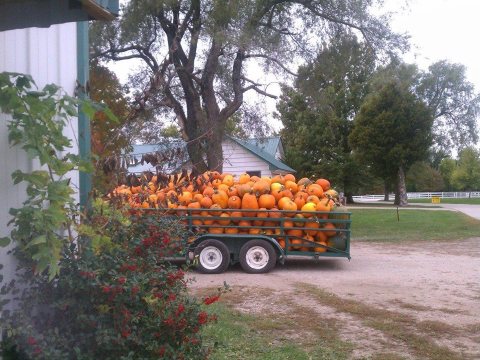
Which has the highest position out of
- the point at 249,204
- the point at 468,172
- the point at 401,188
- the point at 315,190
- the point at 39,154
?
the point at 468,172

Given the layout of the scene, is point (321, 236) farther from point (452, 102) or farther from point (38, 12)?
point (452, 102)

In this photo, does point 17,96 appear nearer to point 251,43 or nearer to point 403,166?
point 251,43

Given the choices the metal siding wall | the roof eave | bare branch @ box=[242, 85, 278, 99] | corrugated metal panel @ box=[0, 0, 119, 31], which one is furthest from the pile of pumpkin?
corrugated metal panel @ box=[0, 0, 119, 31]

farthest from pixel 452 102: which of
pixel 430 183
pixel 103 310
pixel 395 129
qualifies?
pixel 103 310

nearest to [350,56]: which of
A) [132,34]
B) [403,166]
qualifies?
[132,34]

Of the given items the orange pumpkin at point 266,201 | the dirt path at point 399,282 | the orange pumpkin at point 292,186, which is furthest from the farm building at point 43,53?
the orange pumpkin at point 292,186

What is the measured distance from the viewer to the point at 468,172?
3548 inches

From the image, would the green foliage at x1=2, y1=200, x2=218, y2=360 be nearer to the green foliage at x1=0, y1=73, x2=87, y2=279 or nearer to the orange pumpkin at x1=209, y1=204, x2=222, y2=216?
the green foliage at x1=0, y1=73, x2=87, y2=279

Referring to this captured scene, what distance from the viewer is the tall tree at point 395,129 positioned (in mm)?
49219

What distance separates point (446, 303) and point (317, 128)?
45.5m

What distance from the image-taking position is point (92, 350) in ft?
10.8

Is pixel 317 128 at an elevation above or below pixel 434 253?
above

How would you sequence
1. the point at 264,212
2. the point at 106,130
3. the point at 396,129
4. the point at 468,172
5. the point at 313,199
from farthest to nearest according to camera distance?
1. the point at 468,172
2. the point at 396,129
3. the point at 313,199
4. the point at 264,212
5. the point at 106,130

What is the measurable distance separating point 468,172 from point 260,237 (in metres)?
85.3
